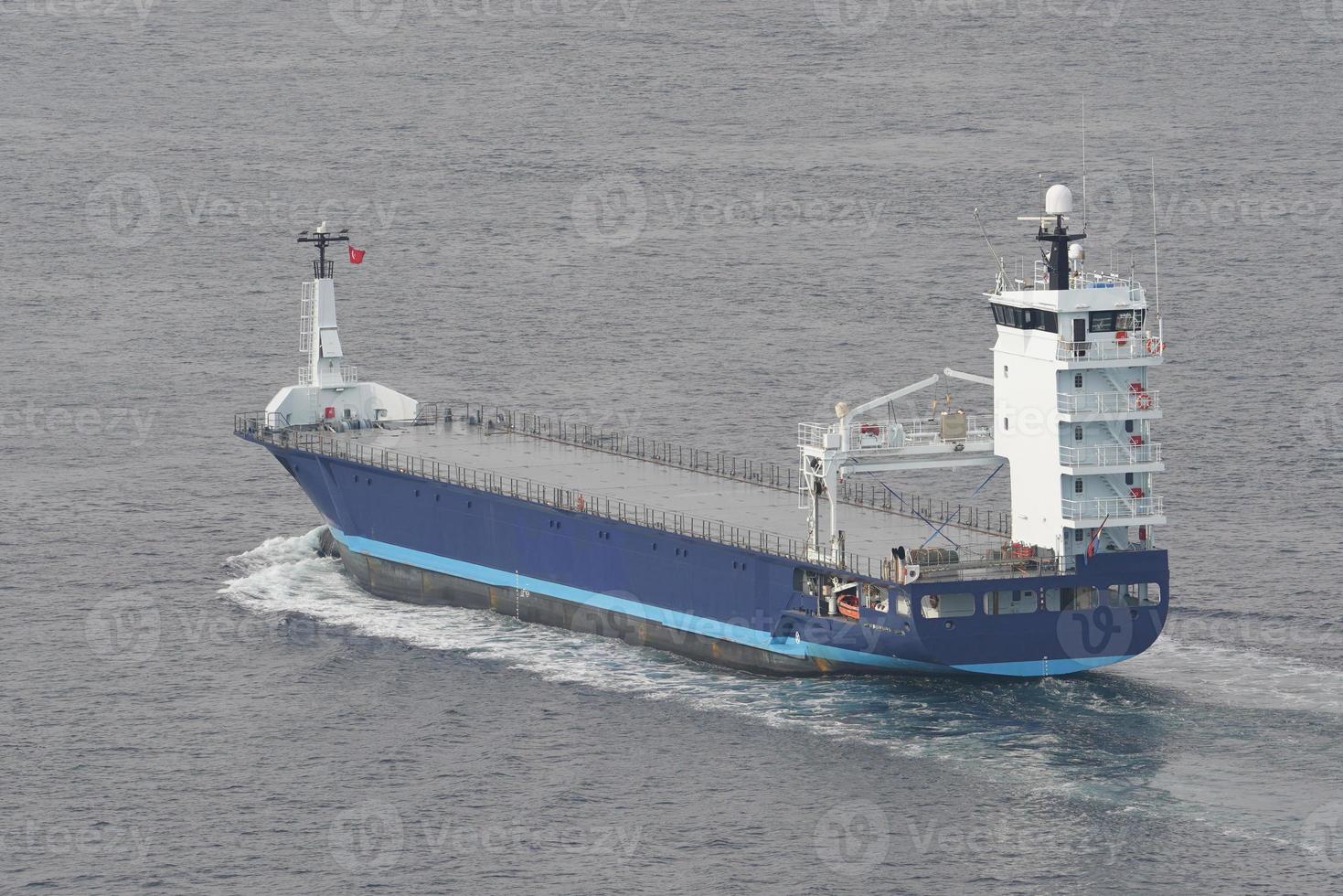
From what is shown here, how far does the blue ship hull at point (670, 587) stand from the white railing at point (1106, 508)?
159cm

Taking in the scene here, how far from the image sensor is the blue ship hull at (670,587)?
95500mm

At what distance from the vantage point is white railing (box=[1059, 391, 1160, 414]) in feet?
316

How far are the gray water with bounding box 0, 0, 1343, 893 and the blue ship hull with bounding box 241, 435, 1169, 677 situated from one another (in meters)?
1.45

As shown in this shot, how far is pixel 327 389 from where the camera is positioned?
414 feet
